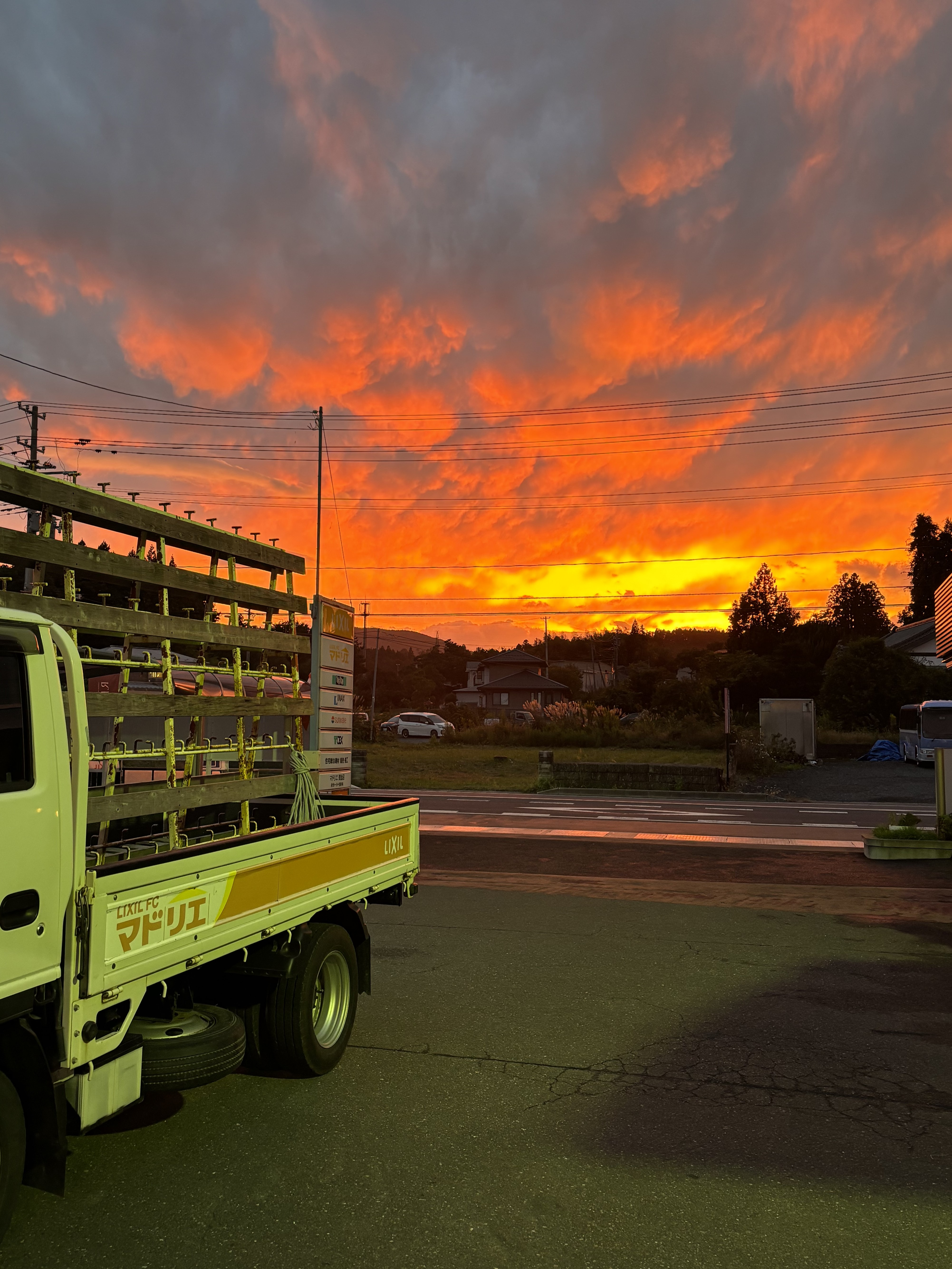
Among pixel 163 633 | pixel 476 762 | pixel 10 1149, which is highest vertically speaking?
pixel 163 633

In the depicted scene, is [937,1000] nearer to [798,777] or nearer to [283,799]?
[283,799]

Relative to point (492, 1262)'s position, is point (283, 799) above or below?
above

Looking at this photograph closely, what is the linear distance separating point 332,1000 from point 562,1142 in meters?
1.63

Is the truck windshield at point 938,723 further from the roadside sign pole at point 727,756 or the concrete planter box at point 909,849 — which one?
the concrete planter box at point 909,849

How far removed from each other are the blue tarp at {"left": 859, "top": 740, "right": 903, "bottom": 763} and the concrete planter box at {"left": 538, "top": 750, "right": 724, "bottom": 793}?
52.0ft

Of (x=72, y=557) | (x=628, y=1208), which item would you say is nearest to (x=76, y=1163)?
(x=628, y=1208)

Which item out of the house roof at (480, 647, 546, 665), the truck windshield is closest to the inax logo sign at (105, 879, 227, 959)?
the truck windshield

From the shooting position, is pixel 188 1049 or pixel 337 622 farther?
pixel 337 622

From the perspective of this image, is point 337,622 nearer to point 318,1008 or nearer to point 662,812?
point 662,812

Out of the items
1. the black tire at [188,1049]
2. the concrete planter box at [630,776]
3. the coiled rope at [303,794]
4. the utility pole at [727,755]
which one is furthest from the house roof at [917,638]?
the black tire at [188,1049]

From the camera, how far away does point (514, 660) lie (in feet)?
367

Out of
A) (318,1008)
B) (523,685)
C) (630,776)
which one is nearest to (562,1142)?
(318,1008)

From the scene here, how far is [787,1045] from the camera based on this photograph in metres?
5.91

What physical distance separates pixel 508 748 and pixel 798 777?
1527 centimetres
